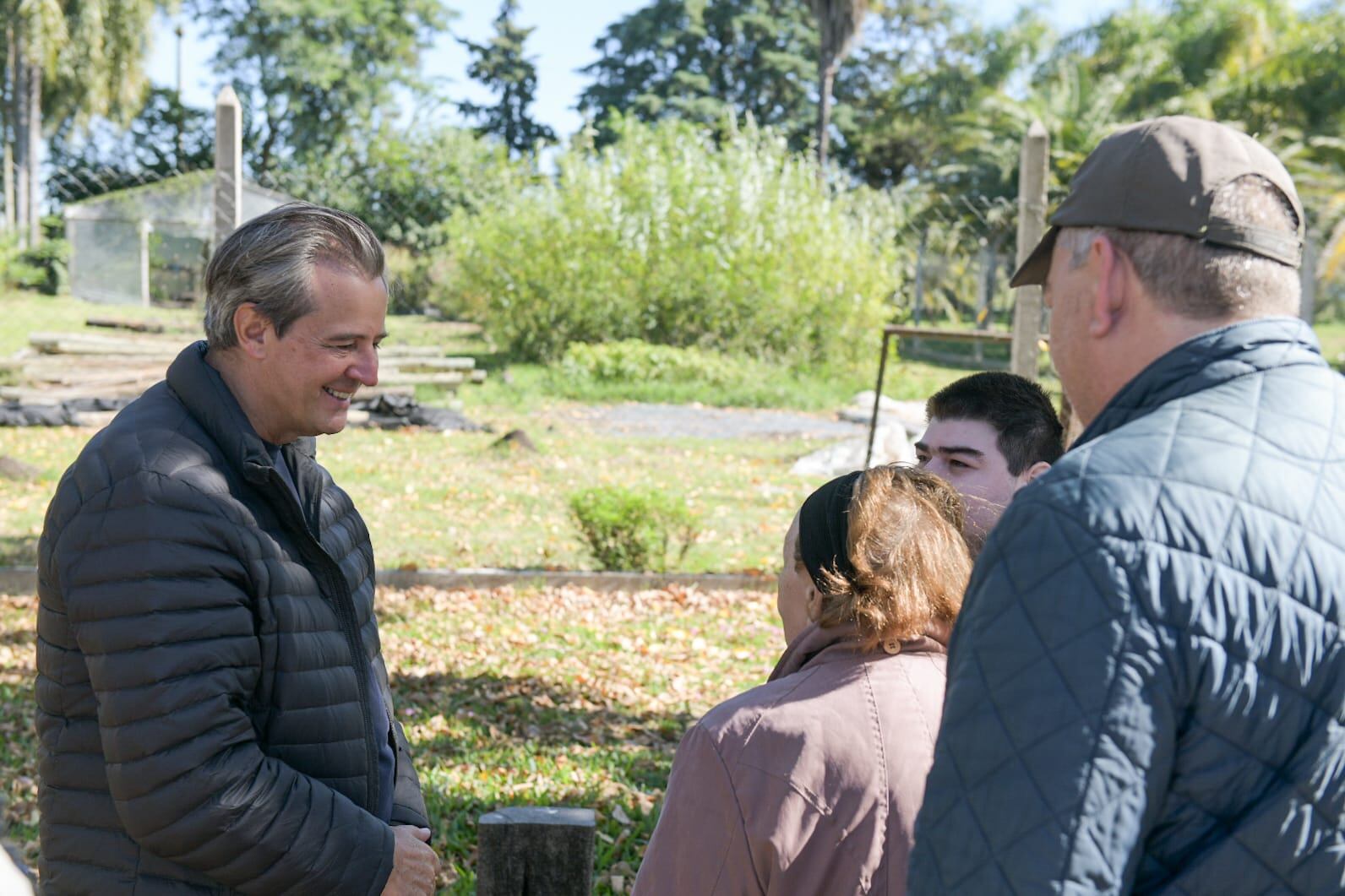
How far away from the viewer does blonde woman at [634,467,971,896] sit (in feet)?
6.31

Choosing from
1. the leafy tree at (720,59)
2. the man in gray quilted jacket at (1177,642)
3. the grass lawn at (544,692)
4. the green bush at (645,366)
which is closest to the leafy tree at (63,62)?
the leafy tree at (720,59)

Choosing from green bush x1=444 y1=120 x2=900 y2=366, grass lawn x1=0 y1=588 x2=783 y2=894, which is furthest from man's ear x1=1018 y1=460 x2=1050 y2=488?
green bush x1=444 y1=120 x2=900 y2=366

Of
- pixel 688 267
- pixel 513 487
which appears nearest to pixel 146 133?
pixel 688 267

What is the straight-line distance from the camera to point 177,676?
6.54ft

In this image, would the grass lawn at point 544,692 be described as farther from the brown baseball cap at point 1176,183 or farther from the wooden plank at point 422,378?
the wooden plank at point 422,378

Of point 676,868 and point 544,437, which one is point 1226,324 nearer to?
point 676,868

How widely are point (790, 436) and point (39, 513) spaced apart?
373 inches

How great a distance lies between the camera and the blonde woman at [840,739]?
75.7 inches

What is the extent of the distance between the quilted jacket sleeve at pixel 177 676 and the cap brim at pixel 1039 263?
131 centimetres

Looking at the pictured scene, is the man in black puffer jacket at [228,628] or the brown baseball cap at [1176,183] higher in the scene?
the brown baseball cap at [1176,183]

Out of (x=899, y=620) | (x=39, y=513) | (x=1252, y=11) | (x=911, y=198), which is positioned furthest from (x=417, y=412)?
(x=1252, y=11)

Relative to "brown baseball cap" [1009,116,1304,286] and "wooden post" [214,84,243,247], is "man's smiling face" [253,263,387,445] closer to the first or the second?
"brown baseball cap" [1009,116,1304,286]

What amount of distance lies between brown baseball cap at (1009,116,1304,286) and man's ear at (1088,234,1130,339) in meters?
0.03

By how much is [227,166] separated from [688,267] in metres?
17.1
